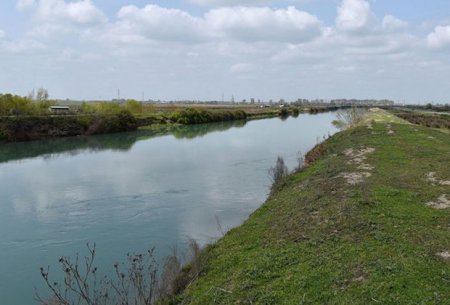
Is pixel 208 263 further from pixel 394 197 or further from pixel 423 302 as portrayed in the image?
pixel 394 197

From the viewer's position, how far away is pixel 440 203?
12227mm

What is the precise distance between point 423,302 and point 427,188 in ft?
27.2

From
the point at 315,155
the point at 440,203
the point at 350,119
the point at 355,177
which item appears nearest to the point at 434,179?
the point at 355,177

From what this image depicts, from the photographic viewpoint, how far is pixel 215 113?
84000mm

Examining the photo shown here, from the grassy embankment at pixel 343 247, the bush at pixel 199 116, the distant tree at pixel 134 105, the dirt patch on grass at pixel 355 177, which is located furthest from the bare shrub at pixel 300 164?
the distant tree at pixel 134 105

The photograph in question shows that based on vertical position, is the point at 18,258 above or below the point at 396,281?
below

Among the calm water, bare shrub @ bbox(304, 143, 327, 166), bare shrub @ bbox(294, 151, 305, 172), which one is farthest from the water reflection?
bare shrub @ bbox(304, 143, 327, 166)

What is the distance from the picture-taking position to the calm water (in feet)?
44.2

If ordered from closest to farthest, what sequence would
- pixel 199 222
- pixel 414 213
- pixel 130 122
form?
1. pixel 414 213
2. pixel 199 222
3. pixel 130 122

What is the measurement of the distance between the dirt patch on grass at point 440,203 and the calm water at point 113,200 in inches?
253

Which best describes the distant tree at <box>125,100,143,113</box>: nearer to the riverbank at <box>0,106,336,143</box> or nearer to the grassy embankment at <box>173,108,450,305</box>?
the riverbank at <box>0,106,336,143</box>

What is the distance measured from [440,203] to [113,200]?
43.6 ft

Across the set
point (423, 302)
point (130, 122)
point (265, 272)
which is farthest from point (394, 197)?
point (130, 122)

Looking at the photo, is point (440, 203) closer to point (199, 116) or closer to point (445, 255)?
point (445, 255)
